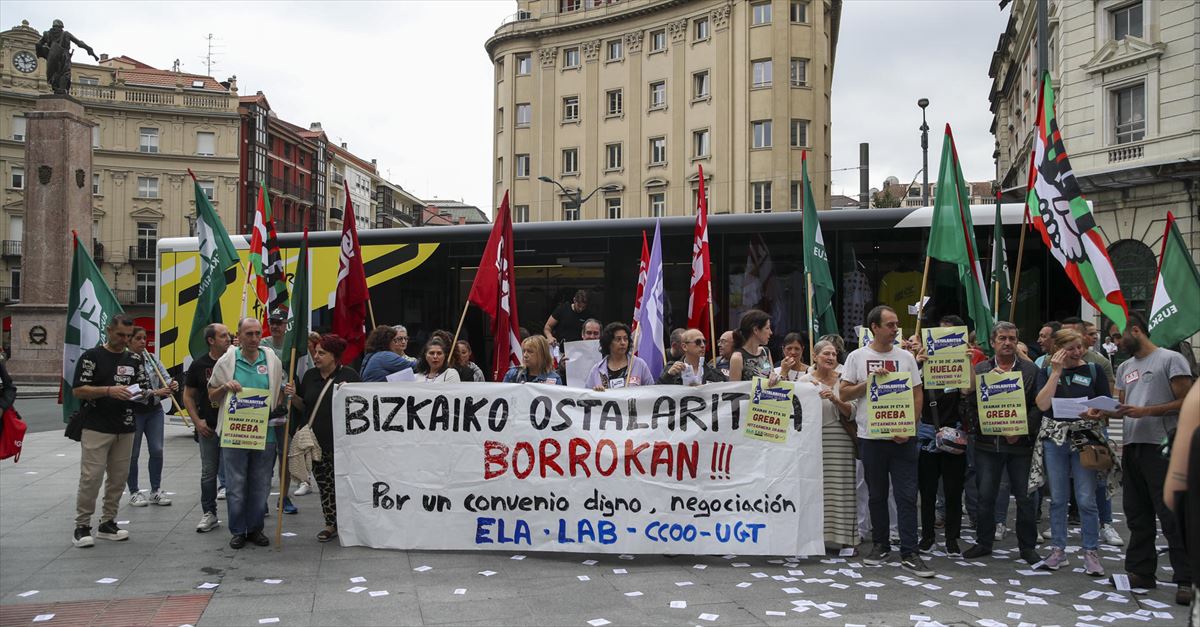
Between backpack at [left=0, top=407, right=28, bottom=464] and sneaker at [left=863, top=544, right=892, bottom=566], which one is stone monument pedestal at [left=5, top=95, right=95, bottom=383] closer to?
backpack at [left=0, top=407, right=28, bottom=464]

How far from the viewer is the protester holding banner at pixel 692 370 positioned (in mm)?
7098

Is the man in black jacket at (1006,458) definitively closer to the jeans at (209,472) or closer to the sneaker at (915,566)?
the sneaker at (915,566)

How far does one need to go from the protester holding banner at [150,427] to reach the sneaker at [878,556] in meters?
6.02

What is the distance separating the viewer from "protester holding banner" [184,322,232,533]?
7.54 m

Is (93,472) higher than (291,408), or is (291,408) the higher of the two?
(291,408)

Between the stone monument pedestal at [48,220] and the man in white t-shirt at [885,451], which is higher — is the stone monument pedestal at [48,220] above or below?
above

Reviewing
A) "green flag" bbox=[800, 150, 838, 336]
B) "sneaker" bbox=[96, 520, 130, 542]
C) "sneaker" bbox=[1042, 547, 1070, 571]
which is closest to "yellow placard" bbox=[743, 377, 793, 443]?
"green flag" bbox=[800, 150, 838, 336]

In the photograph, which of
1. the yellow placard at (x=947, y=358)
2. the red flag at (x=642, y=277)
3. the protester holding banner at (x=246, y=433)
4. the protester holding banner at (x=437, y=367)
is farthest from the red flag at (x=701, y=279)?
the protester holding banner at (x=246, y=433)

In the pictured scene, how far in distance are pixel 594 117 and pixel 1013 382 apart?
140 ft

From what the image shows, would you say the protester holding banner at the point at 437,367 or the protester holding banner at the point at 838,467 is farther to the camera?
the protester holding banner at the point at 437,367

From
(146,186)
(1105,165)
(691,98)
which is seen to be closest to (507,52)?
(691,98)

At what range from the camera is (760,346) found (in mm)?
7594

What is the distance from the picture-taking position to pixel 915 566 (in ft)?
20.3

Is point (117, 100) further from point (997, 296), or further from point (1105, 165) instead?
point (997, 296)
